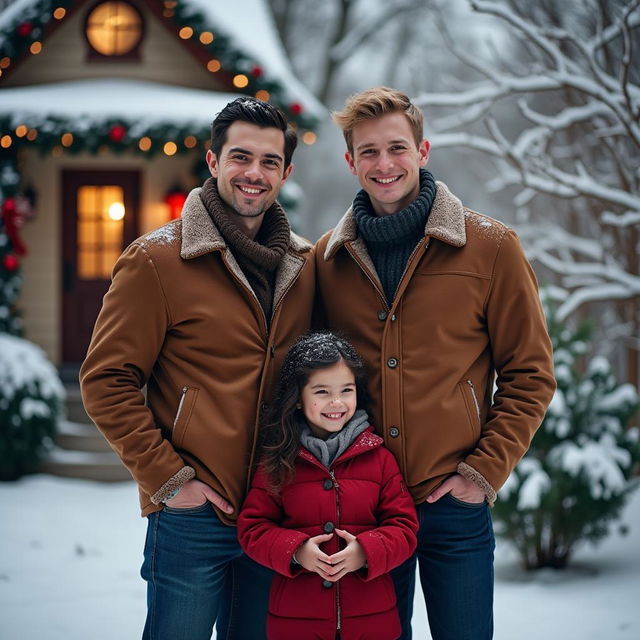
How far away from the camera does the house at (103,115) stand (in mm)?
8859

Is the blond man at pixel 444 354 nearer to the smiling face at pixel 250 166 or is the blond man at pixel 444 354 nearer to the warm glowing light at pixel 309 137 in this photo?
the smiling face at pixel 250 166

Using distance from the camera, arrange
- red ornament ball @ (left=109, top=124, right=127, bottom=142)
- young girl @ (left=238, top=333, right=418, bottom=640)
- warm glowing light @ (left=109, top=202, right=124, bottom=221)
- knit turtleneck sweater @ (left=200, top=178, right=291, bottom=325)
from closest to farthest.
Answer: young girl @ (left=238, top=333, right=418, bottom=640), knit turtleneck sweater @ (left=200, top=178, right=291, bottom=325), red ornament ball @ (left=109, top=124, right=127, bottom=142), warm glowing light @ (left=109, top=202, right=124, bottom=221)

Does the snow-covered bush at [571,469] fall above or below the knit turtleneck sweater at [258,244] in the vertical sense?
below

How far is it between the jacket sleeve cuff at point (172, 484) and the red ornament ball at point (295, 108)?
6.90 meters

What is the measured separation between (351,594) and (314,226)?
2595 cm

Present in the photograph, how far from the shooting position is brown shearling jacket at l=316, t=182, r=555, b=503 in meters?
2.80

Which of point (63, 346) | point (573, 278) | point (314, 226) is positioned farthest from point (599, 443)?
point (314, 226)

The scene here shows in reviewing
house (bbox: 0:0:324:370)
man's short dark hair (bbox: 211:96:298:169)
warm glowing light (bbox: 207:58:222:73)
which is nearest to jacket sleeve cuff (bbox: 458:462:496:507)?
man's short dark hair (bbox: 211:96:298:169)

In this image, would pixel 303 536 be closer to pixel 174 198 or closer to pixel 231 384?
pixel 231 384

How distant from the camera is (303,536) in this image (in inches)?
104

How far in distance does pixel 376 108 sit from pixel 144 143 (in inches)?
251

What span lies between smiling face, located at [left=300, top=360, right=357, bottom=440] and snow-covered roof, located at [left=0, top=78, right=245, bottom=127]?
21.3 feet

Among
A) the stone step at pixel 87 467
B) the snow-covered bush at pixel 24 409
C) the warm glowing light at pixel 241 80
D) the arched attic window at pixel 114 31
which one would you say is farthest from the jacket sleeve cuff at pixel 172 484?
the arched attic window at pixel 114 31

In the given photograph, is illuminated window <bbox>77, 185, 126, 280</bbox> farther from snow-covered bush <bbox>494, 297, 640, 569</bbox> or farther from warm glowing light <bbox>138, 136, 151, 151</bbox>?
snow-covered bush <bbox>494, 297, 640, 569</bbox>
